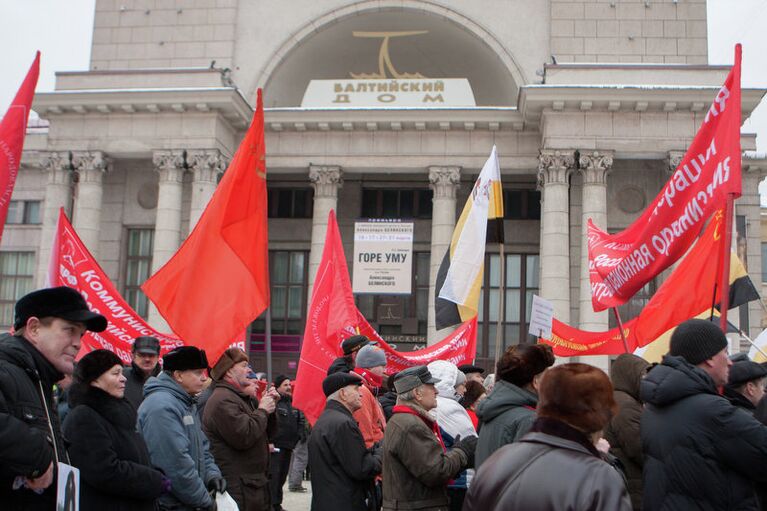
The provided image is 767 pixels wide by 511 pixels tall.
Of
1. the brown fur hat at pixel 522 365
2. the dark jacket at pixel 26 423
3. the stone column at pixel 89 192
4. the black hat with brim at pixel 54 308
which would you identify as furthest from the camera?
the stone column at pixel 89 192

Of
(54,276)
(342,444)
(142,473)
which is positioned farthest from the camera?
(54,276)

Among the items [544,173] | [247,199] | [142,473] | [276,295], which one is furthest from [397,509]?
[276,295]

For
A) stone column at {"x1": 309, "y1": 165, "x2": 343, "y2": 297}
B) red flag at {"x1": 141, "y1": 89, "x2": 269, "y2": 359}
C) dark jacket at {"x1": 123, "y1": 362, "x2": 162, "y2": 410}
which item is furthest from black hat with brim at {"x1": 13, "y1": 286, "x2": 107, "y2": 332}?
stone column at {"x1": 309, "y1": 165, "x2": 343, "y2": 297}

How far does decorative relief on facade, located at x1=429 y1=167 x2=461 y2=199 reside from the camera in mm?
25250

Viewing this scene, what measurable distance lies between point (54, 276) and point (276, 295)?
1794cm

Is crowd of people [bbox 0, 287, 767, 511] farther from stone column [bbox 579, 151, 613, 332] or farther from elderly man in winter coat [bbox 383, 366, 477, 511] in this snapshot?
stone column [bbox 579, 151, 613, 332]

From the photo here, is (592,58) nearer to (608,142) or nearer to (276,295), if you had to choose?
(608,142)

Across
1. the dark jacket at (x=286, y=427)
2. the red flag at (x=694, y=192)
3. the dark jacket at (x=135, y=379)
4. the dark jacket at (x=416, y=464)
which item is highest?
the red flag at (x=694, y=192)

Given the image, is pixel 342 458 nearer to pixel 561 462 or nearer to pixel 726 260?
pixel 726 260

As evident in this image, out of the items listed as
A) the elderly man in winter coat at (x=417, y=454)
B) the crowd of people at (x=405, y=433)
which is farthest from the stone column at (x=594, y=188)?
→ the elderly man in winter coat at (x=417, y=454)

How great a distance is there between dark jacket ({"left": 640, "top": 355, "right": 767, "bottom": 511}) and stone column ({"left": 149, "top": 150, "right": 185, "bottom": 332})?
2169 cm

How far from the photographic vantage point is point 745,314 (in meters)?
23.9

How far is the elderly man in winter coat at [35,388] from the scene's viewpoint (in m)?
3.46

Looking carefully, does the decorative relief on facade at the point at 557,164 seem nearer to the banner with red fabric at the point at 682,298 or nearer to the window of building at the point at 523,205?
the window of building at the point at 523,205
